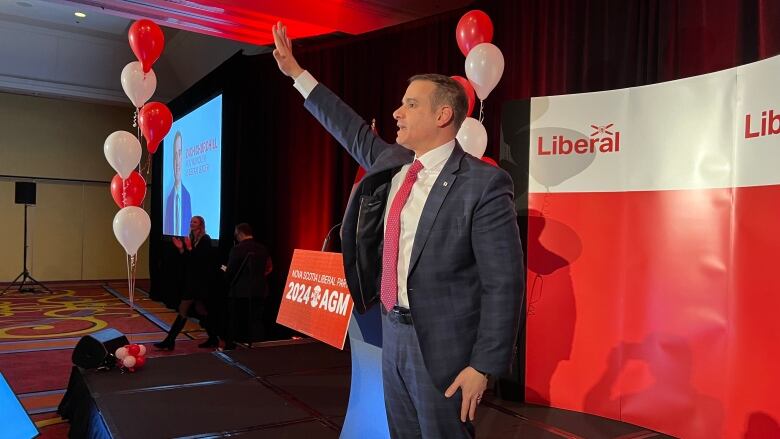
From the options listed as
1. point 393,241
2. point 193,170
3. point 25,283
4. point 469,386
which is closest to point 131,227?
point 393,241

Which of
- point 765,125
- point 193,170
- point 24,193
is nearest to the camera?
point 765,125

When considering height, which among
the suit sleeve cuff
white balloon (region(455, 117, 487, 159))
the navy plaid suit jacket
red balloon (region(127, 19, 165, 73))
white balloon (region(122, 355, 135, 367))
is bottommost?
white balloon (region(122, 355, 135, 367))

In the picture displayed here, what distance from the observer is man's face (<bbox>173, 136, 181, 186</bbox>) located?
28.2 ft

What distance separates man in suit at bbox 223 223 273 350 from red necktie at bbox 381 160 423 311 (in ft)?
13.0

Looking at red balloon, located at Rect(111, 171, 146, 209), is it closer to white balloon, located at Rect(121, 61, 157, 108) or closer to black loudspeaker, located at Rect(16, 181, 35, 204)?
white balloon, located at Rect(121, 61, 157, 108)

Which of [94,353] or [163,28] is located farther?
[163,28]

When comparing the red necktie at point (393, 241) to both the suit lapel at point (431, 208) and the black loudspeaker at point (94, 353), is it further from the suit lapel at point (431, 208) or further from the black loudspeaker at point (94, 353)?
the black loudspeaker at point (94, 353)

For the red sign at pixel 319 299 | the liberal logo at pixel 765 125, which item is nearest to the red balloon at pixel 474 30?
the liberal logo at pixel 765 125

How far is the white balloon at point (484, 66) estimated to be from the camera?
3309 mm

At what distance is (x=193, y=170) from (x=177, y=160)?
0.98m

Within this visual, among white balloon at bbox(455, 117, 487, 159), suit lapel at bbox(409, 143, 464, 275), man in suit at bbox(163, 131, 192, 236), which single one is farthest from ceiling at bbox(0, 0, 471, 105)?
suit lapel at bbox(409, 143, 464, 275)

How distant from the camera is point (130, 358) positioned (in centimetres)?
368

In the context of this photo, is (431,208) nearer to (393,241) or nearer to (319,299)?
(393,241)

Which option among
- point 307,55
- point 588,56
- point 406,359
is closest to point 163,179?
point 307,55
